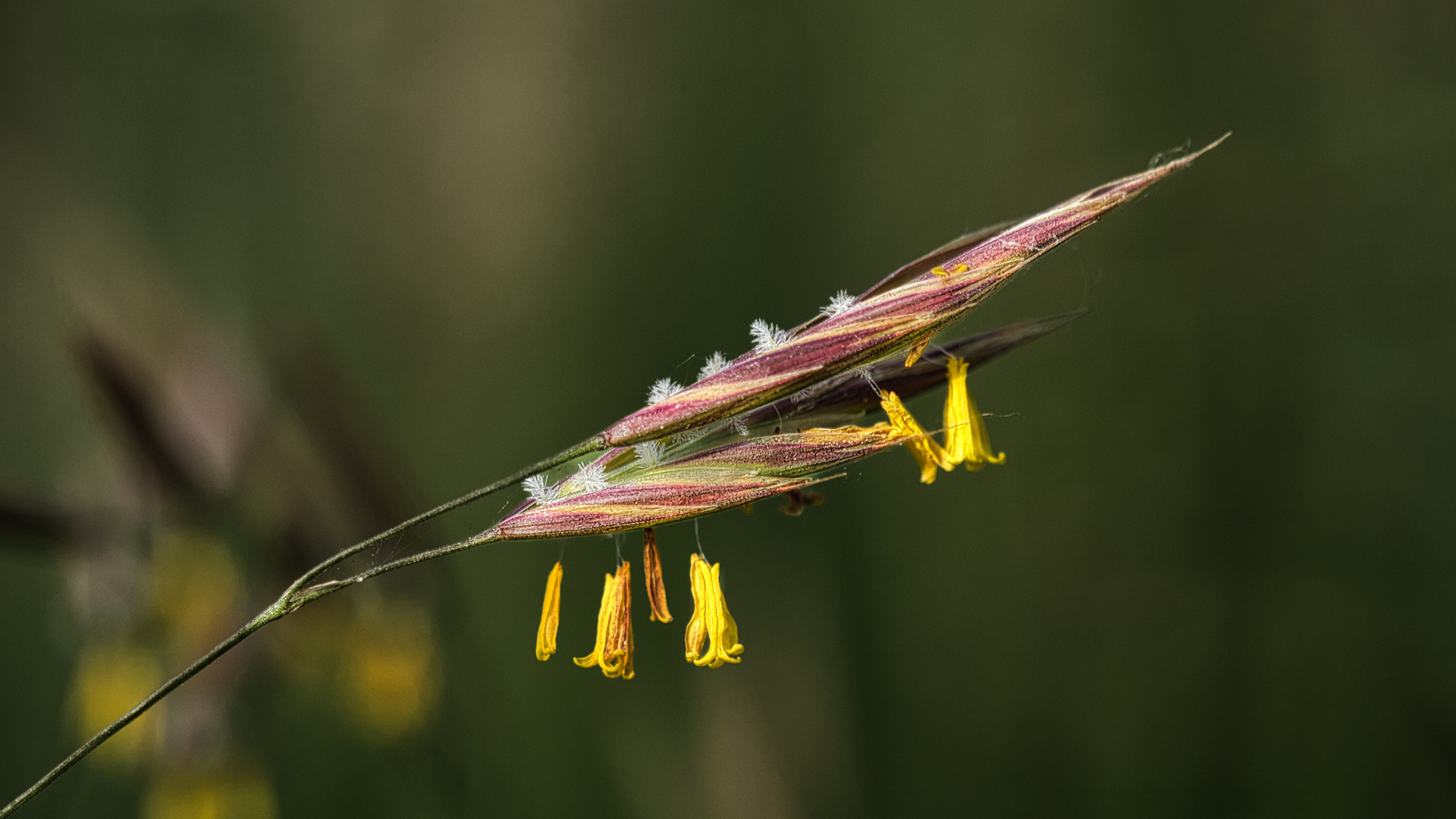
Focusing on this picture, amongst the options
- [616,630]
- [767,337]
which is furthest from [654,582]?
[767,337]

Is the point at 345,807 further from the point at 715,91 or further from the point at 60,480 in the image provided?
the point at 715,91

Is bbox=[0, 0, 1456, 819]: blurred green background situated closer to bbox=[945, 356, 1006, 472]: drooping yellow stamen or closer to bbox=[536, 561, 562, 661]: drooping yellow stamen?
bbox=[536, 561, 562, 661]: drooping yellow stamen

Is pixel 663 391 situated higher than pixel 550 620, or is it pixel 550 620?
pixel 663 391

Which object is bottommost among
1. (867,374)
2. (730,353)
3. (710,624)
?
(710,624)

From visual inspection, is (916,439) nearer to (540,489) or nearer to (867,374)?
(867,374)

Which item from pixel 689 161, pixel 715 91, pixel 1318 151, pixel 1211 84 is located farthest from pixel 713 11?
pixel 1318 151

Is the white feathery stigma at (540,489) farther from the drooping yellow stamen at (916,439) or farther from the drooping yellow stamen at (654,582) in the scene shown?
the drooping yellow stamen at (916,439)

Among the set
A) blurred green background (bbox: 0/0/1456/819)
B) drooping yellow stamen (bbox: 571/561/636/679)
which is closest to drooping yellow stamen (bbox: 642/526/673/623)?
drooping yellow stamen (bbox: 571/561/636/679)
